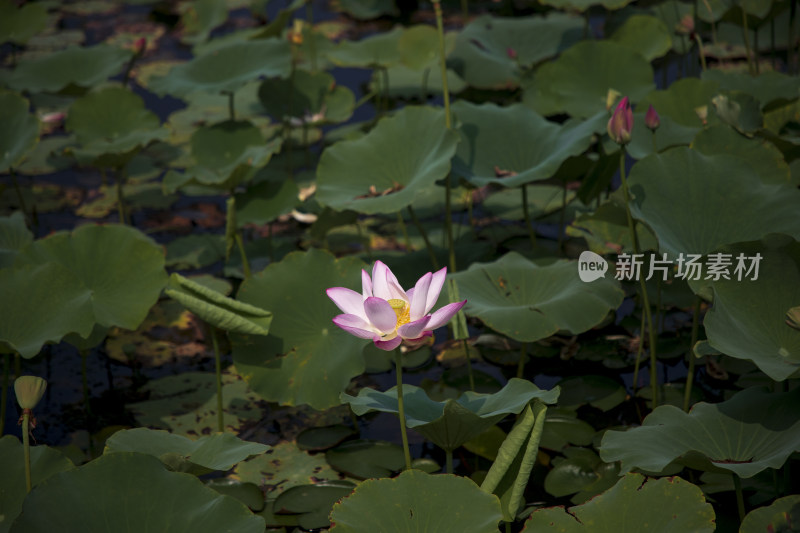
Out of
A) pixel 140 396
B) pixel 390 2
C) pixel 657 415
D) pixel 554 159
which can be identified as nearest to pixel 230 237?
pixel 140 396

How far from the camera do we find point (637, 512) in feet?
5.58

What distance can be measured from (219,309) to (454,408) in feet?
2.69

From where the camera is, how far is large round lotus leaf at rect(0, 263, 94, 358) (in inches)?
92.4

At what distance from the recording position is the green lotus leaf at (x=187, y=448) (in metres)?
1.92

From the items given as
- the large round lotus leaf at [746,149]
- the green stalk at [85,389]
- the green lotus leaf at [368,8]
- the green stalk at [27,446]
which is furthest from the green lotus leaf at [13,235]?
the green lotus leaf at [368,8]

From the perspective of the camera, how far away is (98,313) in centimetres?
258

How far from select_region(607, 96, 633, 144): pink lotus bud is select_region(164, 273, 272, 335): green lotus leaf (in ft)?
3.71

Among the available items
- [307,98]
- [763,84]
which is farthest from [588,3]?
[307,98]

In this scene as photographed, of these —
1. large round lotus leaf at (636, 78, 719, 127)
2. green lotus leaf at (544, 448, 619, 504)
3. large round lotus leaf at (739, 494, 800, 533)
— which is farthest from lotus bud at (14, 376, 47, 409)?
large round lotus leaf at (636, 78, 719, 127)

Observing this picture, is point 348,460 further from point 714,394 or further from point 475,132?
point 475,132

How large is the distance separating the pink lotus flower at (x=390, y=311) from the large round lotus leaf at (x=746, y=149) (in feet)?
4.87

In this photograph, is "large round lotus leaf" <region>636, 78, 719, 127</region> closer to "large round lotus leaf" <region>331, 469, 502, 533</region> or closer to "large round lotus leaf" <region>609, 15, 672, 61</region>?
"large round lotus leaf" <region>609, 15, 672, 61</region>

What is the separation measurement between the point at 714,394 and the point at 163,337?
6.70ft

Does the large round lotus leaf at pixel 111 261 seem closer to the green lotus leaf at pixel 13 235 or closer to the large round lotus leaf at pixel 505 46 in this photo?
the green lotus leaf at pixel 13 235
